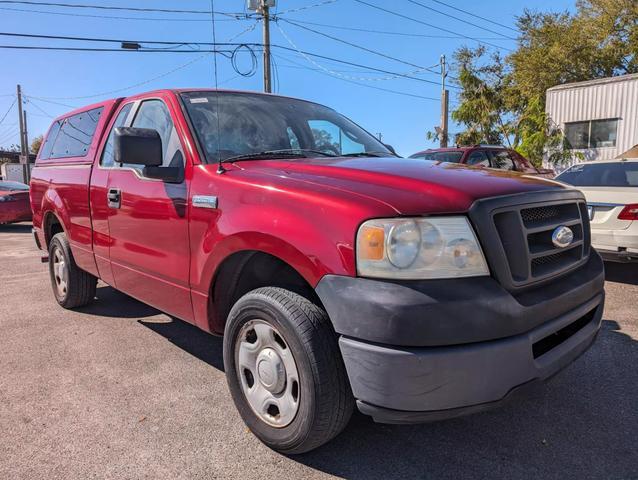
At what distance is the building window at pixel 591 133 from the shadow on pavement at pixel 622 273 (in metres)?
12.9

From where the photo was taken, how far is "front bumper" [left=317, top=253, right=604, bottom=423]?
6.13ft

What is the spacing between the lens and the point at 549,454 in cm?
241

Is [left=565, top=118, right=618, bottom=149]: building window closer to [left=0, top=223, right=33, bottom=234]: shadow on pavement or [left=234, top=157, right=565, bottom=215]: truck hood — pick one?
[left=234, top=157, right=565, bottom=215]: truck hood

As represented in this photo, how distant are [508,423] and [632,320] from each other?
2481 mm

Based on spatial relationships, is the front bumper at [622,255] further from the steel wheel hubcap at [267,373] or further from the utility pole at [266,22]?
the utility pole at [266,22]

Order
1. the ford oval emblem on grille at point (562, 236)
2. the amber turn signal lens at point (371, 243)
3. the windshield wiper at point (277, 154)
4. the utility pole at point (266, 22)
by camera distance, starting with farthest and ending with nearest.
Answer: the utility pole at point (266, 22) → the windshield wiper at point (277, 154) → the ford oval emblem on grille at point (562, 236) → the amber turn signal lens at point (371, 243)

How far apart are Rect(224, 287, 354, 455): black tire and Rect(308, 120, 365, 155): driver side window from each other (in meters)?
1.43

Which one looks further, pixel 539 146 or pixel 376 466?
pixel 539 146

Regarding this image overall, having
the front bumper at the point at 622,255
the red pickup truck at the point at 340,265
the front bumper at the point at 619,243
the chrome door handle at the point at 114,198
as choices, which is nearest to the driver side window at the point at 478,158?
the front bumper at the point at 619,243

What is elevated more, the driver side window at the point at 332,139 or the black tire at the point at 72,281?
the driver side window at the point at 332,139

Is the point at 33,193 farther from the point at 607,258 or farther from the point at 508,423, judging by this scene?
the point at 607,258

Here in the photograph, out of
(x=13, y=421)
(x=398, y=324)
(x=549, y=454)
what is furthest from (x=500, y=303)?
(x=13, y=421)

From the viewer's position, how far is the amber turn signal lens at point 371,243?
1.97 metres

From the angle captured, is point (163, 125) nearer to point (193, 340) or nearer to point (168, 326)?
point (193, 340)
